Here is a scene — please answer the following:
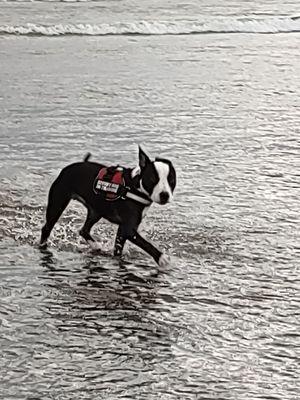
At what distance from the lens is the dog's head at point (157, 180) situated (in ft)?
21.6

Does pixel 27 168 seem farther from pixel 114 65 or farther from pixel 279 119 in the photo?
pixel 114 65

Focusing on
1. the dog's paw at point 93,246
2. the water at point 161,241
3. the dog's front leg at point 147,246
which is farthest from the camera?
the dog's paw at point 93,246

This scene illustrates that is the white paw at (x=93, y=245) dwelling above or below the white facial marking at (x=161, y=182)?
below

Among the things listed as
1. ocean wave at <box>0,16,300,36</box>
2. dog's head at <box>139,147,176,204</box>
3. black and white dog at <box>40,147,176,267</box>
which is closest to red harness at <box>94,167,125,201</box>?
black and white dog at <box>40,147,176,267</box>

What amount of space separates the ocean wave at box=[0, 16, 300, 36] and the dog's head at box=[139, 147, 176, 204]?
1373cm

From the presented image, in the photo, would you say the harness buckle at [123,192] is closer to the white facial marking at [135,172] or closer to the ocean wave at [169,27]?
the white facial marking at [135,172]

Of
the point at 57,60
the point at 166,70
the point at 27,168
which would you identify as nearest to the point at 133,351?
the point at 27,168

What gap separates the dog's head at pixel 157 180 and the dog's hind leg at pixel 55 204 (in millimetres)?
607

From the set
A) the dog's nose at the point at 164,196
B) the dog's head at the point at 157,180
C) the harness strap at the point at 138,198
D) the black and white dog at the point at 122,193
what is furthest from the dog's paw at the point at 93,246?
Answer: the dog's nose at the point at 164,196

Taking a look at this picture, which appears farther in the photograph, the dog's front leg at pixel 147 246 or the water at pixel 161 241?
the dog's front leg at pixel 147 246

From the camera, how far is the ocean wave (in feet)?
66.9

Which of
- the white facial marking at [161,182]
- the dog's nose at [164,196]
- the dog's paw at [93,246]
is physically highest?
the white facial marking at [161,182]

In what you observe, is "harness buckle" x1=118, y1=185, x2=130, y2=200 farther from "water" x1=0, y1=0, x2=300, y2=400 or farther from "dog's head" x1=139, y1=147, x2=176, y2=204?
"water" x1=0, y1=0, x2=300, y2=400

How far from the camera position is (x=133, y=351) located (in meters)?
5.52
